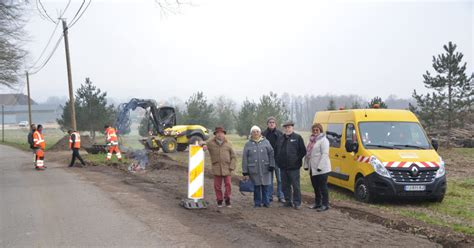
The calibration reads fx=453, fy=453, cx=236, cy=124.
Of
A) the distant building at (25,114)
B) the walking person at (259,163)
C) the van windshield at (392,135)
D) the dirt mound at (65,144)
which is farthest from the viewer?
the distant building at (25,114)

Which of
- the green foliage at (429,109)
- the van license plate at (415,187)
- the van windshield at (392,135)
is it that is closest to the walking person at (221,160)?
the van windshield at (392,135)

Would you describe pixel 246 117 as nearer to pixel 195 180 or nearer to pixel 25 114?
pixel 195 180

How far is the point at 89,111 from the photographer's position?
41406 mm

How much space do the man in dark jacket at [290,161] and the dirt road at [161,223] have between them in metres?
0.37

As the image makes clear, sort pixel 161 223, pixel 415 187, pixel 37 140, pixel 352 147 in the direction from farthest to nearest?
pixel 37 140 < pixel 352 147 < pixel 415 187 < pixel 161 223

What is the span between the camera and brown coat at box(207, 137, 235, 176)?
28.9ft

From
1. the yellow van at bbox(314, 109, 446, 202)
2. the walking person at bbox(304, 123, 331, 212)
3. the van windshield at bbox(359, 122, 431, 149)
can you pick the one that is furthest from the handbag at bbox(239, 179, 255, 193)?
the van windshield at bbox(359, 122, 431, 149)

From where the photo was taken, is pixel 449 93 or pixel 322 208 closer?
pixel 322 208

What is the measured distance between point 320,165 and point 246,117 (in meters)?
40.3

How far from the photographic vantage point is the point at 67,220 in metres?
7.68

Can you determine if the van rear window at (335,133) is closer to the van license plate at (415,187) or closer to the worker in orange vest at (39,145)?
the van license plate at (415,187)

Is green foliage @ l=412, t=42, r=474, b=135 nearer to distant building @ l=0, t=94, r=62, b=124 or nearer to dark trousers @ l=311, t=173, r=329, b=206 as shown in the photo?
dark trousers @ l=311, t=173, r=329, b=206

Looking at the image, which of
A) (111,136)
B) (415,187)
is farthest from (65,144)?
(415,187)

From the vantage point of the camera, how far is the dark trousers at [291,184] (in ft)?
29.1
